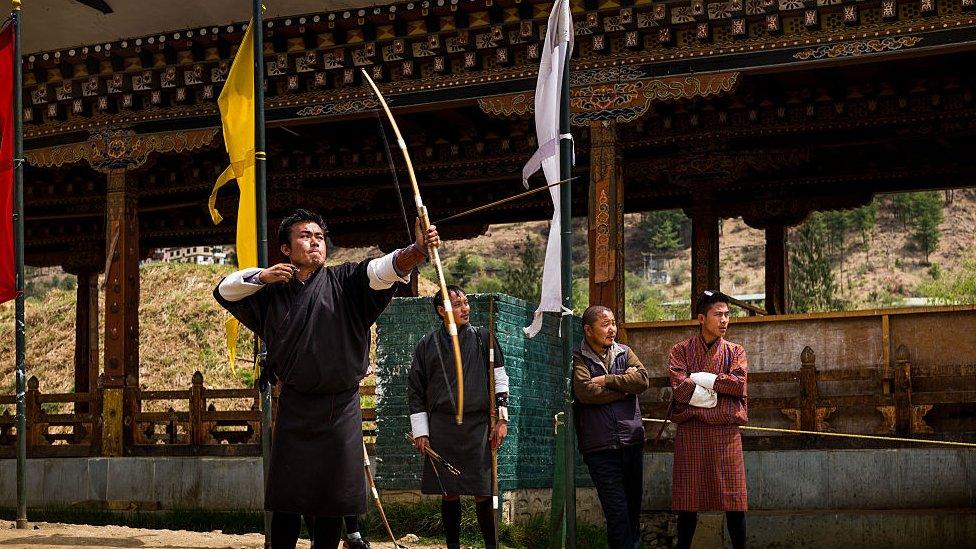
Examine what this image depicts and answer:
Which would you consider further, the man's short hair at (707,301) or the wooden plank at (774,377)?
the wooden plank at (774,377)

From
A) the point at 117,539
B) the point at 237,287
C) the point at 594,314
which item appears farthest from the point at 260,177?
the point at 237,287

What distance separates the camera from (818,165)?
14.3m

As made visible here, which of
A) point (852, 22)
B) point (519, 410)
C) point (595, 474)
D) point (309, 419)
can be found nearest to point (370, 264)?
point (309, 419)

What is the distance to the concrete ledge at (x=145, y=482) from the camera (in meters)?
11.4

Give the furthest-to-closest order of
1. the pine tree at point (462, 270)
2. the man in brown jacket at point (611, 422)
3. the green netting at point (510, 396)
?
1. the pine tree at point (462, 270)
2. the green netting at point (510, 396)
3. the man in brown jacket at point (611, 422)

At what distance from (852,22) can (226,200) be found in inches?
342

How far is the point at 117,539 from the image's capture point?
8984 mm

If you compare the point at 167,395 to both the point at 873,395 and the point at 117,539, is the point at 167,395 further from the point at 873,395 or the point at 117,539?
the point at 873,395

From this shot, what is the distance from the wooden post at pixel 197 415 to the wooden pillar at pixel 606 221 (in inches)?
159

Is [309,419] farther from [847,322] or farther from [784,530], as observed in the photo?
[847,322]

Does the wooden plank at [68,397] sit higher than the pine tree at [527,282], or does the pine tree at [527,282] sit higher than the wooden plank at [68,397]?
the pine tree at [527,282]

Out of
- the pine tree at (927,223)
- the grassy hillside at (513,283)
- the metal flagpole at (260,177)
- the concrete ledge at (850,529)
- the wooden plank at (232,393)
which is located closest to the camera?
the metal flagpole at (260,177)

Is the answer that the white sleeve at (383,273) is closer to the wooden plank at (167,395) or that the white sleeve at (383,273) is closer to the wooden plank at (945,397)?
the wooden plank at (945,397)

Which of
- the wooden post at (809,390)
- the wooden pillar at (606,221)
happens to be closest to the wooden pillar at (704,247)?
the wooden pillar at (606,221)
